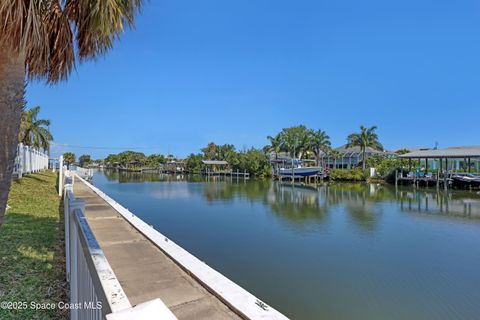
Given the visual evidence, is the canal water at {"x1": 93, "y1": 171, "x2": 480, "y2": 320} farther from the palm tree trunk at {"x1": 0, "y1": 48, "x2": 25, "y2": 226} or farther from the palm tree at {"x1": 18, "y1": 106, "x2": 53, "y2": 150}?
the palm tree at {"x1": 18, "y1": 106, "x2": 53, "y2": 150}

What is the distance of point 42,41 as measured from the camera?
9.27ft

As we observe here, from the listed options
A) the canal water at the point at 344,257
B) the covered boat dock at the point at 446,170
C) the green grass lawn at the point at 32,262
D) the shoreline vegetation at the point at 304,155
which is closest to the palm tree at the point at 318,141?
the shoreline vegetation at the point at 304,155

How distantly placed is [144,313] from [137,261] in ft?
14.9

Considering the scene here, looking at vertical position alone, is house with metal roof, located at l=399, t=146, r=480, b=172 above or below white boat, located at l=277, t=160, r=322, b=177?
above

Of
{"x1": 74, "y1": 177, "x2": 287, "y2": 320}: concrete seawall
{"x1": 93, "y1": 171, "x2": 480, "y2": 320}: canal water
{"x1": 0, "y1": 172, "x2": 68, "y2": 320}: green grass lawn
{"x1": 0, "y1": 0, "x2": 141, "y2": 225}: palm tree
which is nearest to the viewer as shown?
{"x1": 0, "y1": 0, "x2": 141, "y2": 225}: palm tree

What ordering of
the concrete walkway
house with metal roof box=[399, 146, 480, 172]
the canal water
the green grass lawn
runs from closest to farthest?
the concrete walkway → the green grass lawn → the canal water → house with metal roof box=[399, 146, 480, 172]

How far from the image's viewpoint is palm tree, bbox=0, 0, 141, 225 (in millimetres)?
2434

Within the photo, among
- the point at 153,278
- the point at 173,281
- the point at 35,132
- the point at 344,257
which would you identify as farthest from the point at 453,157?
the point at 35,132

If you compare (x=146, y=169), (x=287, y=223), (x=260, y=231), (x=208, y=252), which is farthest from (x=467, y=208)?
(x=146, y=169)

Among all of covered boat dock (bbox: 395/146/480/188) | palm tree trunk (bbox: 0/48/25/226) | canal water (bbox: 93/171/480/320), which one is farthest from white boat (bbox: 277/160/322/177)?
palm tree trunk (bbox: 0/48/25/226)

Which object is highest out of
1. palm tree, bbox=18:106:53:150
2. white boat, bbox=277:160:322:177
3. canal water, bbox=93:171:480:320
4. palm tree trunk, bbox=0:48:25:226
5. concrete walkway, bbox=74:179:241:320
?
palm tree, bbox=18:106:53:150

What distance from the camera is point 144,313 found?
102 cm

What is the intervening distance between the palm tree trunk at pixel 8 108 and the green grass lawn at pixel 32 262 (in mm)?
1824

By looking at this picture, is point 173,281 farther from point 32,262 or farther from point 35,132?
point 35,132
